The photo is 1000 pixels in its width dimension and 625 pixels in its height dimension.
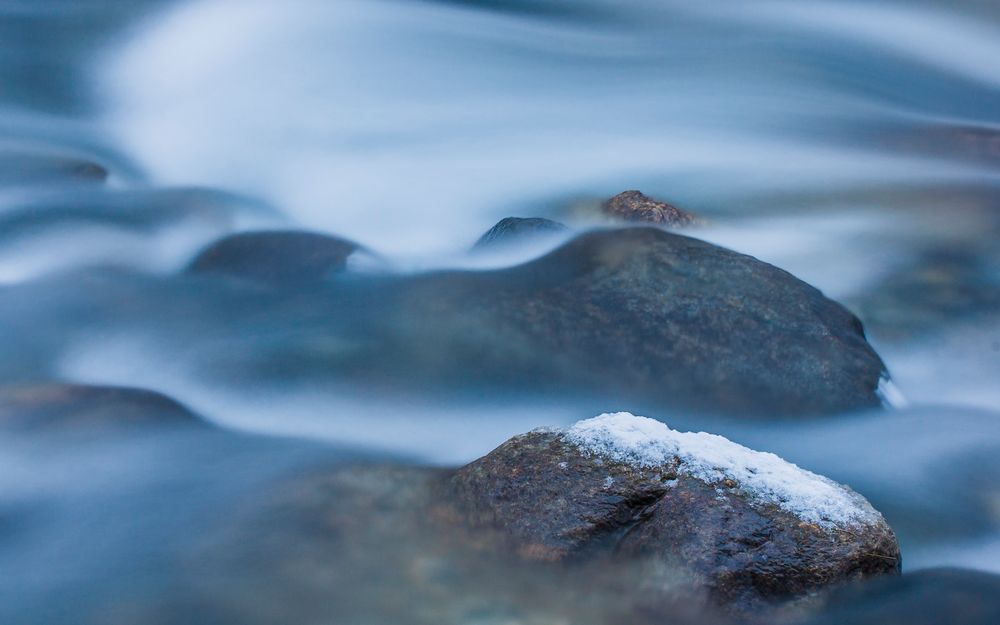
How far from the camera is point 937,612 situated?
296 cm

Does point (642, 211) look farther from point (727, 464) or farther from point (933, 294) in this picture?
point (727, 464)

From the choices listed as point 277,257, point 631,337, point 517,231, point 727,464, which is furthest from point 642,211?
point 727,464

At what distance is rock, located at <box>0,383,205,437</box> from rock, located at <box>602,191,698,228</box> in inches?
101

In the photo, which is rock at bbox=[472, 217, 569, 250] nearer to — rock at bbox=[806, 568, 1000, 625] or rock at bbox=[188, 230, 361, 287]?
rock at bbox=[188, 230, 361, 287]

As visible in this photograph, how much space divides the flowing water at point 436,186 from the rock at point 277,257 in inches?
7.7

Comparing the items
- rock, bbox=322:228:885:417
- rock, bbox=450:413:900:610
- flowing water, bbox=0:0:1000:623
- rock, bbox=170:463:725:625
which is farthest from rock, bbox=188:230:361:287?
rock, bbox=450:413:900:610

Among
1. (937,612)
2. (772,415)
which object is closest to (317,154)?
(772,415)

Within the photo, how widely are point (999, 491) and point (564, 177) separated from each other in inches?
146

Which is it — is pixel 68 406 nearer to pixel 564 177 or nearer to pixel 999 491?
pixel 999 491

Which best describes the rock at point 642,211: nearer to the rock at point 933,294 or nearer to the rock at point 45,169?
the rock at point 933,294

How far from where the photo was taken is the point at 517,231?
5.41 m

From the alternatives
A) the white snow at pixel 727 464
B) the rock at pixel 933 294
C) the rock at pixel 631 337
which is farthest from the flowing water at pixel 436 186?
the white snow at pixel 727 464

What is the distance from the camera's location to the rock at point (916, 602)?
2857 mm

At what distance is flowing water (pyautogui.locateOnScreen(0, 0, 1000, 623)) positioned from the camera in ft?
12.3
